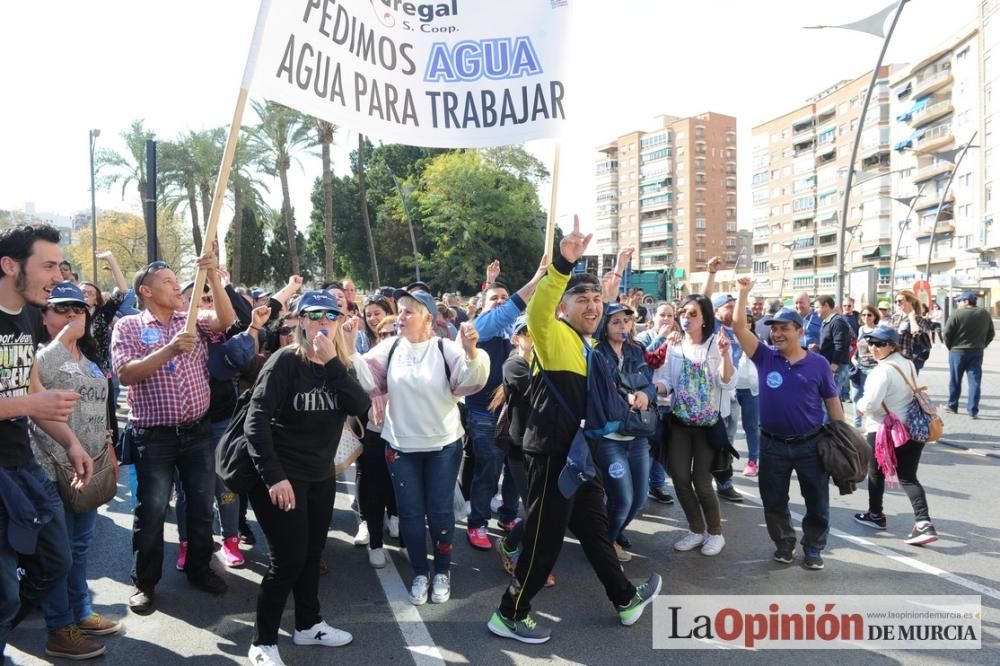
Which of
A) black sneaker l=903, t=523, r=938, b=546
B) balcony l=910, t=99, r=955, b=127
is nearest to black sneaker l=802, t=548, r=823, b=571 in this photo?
black sneaker l=903, t=523, r=938, b=546

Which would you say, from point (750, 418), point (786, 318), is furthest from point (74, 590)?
point (750, 418)

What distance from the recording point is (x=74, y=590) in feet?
12.7

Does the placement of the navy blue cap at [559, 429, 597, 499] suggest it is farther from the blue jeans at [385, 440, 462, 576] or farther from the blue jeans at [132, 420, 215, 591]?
the blue jeans at [132, 420, 215, 591]

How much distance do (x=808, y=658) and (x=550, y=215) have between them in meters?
2.92

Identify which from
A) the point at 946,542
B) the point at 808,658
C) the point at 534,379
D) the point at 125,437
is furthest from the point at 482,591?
the point at 946,542

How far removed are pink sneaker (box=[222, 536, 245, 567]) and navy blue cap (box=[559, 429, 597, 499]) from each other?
8.84 feet

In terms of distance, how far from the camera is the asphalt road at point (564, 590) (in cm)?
375

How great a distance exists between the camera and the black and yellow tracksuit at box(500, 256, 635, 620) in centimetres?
395

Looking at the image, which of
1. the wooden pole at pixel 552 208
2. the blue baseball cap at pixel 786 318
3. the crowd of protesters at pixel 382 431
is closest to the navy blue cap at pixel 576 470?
the crowd of protesters at pixel 382 431

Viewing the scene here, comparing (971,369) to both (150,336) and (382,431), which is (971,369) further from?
(150,336)

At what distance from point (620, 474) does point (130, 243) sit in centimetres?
5671

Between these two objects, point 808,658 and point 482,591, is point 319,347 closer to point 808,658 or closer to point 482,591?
point 482,591

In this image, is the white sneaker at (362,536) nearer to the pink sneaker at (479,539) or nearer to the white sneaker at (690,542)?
the pink sneaker at (479,539)

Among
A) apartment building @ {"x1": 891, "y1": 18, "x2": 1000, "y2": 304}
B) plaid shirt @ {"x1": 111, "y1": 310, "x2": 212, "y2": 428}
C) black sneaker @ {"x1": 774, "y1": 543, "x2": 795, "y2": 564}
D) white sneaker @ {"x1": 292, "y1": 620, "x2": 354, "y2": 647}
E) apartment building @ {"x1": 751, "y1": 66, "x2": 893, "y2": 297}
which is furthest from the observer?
apartment building @ {"x1": 751, "y1": 66, "x2": 893, "y2": 297}
